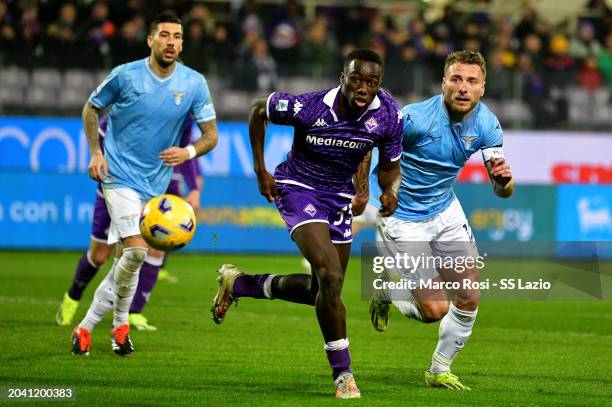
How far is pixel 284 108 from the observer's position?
7461 millimetres

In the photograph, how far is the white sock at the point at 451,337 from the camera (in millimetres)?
8133

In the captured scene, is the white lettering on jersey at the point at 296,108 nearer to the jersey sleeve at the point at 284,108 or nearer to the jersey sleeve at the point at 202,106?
the jersey sleeve at the point at 284,108

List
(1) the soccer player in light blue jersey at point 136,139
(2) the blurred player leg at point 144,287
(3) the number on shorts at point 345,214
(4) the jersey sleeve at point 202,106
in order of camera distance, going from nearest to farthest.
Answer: (3) the number on shorts at point 345,214, (1) the soccer player in light blue jersey at point 136,139, (4) the jersey sleeve at point 202,106, (2) the blurred player leg at point 144,287

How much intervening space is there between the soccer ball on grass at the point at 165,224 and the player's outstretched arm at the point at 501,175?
2280mm

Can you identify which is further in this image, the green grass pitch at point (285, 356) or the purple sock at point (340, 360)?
the green grass pitch at point (285, 356)

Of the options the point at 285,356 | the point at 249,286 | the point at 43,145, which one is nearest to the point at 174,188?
the point at 285,356

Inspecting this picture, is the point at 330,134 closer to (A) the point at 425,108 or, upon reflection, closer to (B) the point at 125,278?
(A) the point at 425,108

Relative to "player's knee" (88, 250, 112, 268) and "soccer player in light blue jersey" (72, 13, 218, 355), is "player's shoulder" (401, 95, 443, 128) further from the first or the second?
"player's knee" (88, 250, 112, 268)

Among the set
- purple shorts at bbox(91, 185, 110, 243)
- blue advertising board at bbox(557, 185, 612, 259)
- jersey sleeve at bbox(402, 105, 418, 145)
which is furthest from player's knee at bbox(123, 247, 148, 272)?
blue advertising board at bbox(557, 185, 612, 259)

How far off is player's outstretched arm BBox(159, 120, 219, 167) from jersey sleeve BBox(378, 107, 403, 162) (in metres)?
2.05

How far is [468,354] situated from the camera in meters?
10.0

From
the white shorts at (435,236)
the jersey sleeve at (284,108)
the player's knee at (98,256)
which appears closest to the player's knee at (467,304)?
the white shorts at (435,236)

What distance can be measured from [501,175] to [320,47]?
13638 mm

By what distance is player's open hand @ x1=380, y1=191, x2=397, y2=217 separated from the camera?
7.60m
